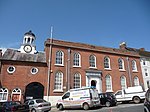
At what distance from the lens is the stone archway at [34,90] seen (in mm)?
20984

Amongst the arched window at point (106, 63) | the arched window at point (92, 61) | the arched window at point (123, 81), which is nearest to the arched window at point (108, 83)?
the arched window at point (106, 63)

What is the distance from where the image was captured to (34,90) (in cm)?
2142

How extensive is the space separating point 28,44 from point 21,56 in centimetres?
534

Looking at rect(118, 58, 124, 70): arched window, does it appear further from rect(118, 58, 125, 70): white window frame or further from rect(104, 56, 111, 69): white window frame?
rect(104, 56, 111, 69): white window frame

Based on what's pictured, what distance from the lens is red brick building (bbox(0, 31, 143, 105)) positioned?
20453mm

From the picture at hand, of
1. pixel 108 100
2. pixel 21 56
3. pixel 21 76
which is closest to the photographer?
pixel 108 100

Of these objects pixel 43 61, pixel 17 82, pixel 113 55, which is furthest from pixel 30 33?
pixel 113 55

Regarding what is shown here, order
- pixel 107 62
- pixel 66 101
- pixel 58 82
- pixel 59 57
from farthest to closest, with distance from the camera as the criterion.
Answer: pixel 107 62
pixel 59 57
pixel 58 82
pixel 66 101

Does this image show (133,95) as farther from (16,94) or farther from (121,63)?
(16,94)

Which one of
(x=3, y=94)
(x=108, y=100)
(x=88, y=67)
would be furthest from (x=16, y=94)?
(x=108, y=100)

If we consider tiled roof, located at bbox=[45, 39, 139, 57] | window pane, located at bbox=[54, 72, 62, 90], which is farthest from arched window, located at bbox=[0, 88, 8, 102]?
tiled roof, located at bbox=[45, 39, 139, 57]

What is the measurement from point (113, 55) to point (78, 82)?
31.2 ft

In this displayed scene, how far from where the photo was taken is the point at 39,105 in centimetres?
1443

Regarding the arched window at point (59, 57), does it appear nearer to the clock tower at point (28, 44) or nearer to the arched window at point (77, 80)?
the arched window at point (77, 80)
